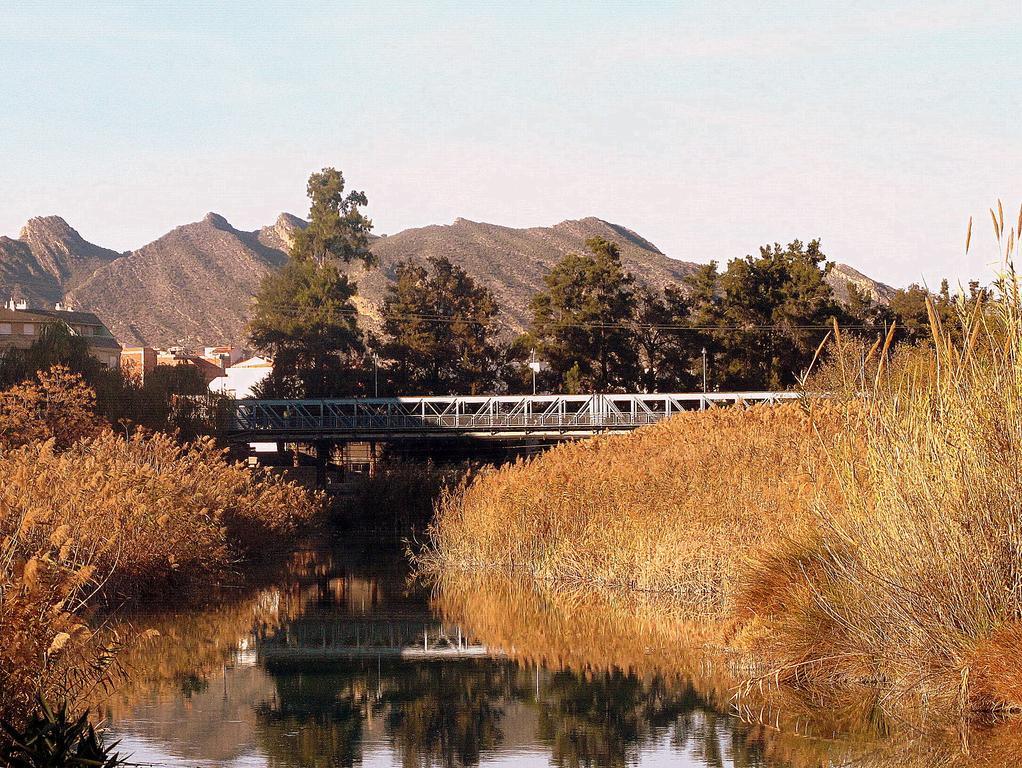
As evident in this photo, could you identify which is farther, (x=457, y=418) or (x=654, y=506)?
(x=457, y=418)

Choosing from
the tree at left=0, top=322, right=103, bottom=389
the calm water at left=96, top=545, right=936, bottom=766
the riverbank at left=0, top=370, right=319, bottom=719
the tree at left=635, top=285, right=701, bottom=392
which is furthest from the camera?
the tree at left=635, top=285, right=701, bottom=392

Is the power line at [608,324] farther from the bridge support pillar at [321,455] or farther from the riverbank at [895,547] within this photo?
the riverbank at [895,547]

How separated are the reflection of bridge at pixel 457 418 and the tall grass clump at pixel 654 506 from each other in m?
35.7

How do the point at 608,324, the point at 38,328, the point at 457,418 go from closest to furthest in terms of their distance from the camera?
the point at 457,418 < the point at 608,324 < the point at 38,328

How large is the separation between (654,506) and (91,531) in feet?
28.4

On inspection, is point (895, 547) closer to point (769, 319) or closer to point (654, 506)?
point (654, 506)

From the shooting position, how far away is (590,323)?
267ft

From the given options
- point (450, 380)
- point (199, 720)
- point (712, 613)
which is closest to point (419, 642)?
point (712, 613)

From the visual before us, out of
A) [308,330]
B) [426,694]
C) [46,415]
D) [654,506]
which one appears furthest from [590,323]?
[426,694]

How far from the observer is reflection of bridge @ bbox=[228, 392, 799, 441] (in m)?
69.9

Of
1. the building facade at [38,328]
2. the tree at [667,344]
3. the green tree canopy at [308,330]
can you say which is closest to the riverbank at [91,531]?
the green tree canopy at [308,330]

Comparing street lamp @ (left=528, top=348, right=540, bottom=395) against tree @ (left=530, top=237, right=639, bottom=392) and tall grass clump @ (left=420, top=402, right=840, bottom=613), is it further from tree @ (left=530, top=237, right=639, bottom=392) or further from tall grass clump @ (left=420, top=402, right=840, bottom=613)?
tall grass clump @ (left=420, top=402, right=840, bottom=613)

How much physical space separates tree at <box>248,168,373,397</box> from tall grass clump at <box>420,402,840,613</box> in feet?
172

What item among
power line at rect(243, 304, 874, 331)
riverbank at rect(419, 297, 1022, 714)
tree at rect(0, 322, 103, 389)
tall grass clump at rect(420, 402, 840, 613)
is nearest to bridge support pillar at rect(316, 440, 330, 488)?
power line at rect(243, 304, 874, 331)
